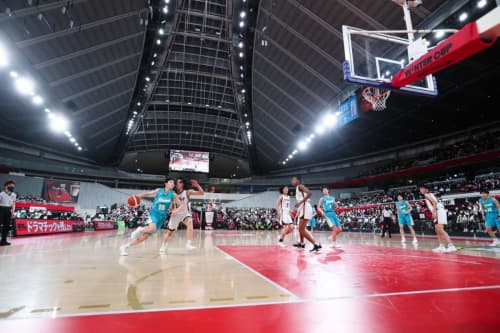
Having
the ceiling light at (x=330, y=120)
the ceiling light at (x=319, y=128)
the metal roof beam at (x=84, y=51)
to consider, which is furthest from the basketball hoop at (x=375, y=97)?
the metal roof beam at (x=84, y=51)

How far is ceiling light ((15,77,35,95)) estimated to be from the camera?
57.2 ft

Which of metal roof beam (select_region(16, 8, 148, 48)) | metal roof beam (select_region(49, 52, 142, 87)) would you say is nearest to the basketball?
metal roof beam (select_region(16, 8, 148, 48))

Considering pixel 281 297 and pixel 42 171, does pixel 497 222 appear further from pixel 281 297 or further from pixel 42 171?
pixel 42 171

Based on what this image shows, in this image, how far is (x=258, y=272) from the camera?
391cm

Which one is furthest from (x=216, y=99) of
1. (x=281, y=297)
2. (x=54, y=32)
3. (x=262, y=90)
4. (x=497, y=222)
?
(x=281, y=297)

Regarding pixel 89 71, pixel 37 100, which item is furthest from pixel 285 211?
pixel 37 100

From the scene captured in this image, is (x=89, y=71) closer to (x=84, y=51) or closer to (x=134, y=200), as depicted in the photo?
(x=84, y=51)

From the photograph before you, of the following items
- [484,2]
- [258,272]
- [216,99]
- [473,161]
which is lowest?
[258,272]

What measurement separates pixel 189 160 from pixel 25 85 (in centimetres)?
2169

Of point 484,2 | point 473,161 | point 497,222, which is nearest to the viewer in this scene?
point 497,222

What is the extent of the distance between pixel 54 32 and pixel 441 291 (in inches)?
790

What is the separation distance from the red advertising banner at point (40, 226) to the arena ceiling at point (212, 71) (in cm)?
963

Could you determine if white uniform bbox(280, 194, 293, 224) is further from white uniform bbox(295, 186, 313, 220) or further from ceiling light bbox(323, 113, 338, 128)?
ceiling light bbox(323, 113, 338, 128)

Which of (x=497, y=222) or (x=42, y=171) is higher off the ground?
(x=42, y=171)
